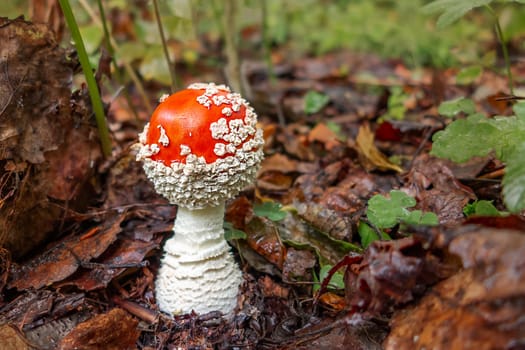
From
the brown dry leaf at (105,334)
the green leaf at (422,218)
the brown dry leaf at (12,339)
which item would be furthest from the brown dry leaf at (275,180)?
the brown dry leaf at (12,339)

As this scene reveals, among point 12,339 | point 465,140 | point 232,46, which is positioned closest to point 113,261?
point 12,339

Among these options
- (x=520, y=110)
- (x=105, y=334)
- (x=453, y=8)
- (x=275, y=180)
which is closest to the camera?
(x=520, y=110)

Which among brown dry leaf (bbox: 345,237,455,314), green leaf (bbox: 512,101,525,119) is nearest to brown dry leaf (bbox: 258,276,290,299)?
brown dry leaf (bbox: 345,237,455,314)

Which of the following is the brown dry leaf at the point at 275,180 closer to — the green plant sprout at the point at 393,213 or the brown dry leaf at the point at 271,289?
the brown dry leaf at the point at 271,289

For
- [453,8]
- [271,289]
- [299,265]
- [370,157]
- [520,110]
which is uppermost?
[453,8]

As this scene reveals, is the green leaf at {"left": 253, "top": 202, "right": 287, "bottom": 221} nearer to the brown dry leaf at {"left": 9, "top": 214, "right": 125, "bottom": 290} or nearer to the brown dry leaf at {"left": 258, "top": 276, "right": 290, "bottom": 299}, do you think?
the brown dry leaf at {"left": 258, "top": 276, "right": 290, "bottom": 299}

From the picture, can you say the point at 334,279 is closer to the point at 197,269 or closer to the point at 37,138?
the point at 197,269

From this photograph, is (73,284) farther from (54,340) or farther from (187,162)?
(187,162)
